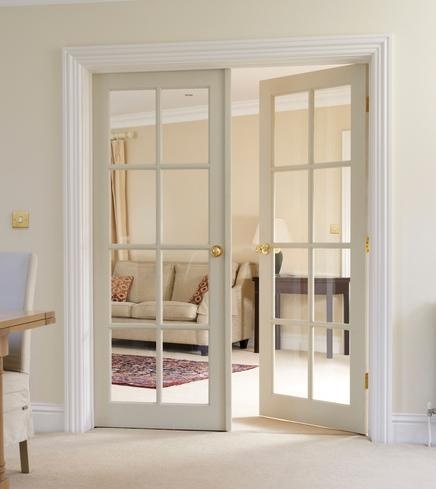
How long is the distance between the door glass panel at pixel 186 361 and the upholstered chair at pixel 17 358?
3.25 feet

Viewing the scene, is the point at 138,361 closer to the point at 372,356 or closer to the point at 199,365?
the point at 199,365

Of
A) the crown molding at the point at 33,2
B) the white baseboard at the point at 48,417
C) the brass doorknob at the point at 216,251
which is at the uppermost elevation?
the crown molding at the point at 33,2

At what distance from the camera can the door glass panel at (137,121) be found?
4.26m

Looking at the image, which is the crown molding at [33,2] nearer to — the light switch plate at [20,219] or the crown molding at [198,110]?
the crown molding at [198,110]

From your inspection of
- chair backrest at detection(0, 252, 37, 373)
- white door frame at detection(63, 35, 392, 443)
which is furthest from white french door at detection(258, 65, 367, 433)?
chair backrest at detection(0, 252, 37, 373)

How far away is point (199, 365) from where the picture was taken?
13.8ft

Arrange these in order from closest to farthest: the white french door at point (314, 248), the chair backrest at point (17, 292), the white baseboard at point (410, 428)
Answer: the chair backrest at point (17, 292), the white baseboard at point (410, 428), the white french door at point (314, 248)

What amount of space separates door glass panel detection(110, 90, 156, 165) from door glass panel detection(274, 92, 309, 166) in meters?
0.74

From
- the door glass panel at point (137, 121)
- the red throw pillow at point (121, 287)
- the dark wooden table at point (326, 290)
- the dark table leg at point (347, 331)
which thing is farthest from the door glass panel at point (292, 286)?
the door glass panel at point (137, 121)

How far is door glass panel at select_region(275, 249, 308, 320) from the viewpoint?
434 cm

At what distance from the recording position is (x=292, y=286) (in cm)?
440

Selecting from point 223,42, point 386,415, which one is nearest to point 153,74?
point 223,42

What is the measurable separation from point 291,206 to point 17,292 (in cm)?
169

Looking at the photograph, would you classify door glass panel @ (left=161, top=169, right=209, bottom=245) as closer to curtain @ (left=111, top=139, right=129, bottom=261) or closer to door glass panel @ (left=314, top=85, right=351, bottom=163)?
curtain @ (left=111, top=139, right=129, bottom=261)
